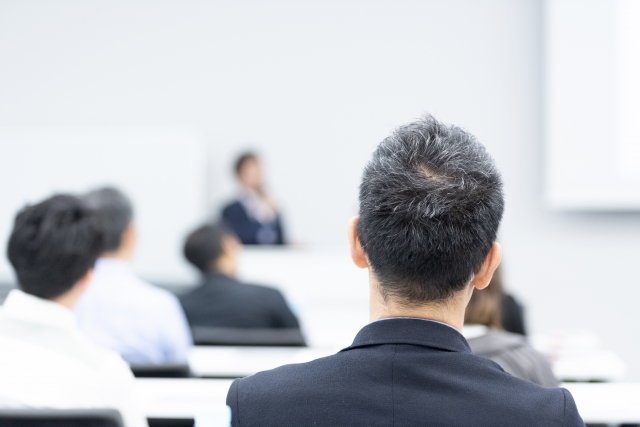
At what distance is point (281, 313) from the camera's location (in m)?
3.13

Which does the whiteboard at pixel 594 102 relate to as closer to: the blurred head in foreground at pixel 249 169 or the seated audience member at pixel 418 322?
the blurred head in foreground at pixel 249 169

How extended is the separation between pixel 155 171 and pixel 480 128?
8.72ft

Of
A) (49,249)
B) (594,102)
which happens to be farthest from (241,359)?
(594,102)

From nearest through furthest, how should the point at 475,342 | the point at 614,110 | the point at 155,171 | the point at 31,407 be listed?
the point at 31,407
the point at 475,342
the point at 614,110
the point at 155,171

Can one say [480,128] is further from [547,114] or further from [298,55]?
[298,55]

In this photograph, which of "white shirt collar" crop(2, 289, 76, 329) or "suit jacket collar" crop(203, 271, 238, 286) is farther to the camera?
"suit jacket collar" crop(203, 271, 238, 286)

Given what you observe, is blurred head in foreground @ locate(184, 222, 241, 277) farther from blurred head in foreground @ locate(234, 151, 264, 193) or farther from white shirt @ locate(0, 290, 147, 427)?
blurred head in foreground @ locate(234, 151, 264, 193)

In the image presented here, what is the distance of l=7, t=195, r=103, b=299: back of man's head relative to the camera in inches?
67.1

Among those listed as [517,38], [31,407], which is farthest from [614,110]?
[31,407]

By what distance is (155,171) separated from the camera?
5586mm

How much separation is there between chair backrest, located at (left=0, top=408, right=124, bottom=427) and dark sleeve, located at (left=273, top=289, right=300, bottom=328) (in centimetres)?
195

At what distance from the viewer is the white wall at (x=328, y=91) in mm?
5531

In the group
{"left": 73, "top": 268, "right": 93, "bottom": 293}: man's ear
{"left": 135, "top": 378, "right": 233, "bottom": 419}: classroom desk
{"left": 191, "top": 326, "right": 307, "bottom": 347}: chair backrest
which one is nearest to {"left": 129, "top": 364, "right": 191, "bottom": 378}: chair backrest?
{"left": 135, "top": 378, "right": 233, "bottom": 419}: classroom desk

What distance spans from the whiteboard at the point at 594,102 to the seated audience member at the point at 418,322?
458cm
